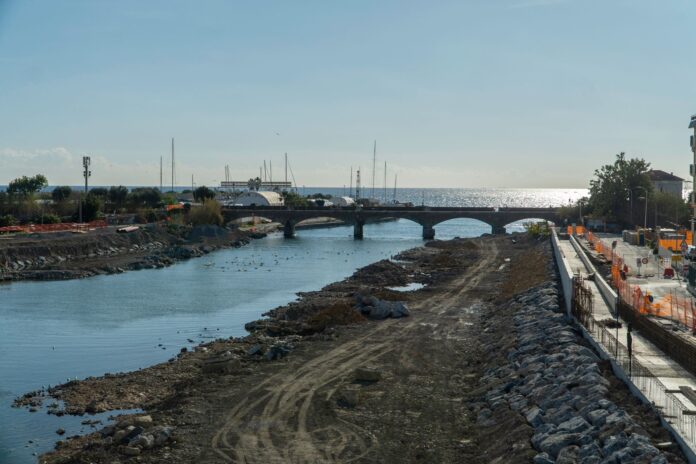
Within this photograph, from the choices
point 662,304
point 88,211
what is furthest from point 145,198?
point 662,304

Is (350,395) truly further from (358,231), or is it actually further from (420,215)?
(420,215)

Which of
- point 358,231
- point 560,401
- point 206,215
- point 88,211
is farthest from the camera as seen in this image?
point 358,231

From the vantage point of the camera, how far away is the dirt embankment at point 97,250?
72.7m

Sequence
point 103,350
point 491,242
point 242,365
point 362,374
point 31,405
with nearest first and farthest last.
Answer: point 31,405
point 362,374
point 242,365
point 103,350
point 491,242

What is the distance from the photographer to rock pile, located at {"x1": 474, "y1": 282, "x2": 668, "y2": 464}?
61.3 feet

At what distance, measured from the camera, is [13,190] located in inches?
5123

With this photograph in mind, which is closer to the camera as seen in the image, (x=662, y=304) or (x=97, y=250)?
(x=662, y=304)

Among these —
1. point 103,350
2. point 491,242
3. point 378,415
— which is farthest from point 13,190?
point 378,415

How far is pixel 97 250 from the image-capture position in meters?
87.9

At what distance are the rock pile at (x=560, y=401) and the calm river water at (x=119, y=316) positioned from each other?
1411 centimetres

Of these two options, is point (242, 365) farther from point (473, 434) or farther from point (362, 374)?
point (473, 434)

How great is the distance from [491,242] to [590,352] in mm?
80389

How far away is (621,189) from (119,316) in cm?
7121

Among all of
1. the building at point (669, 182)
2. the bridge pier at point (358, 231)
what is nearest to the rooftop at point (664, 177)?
the building at point (669, 182)
